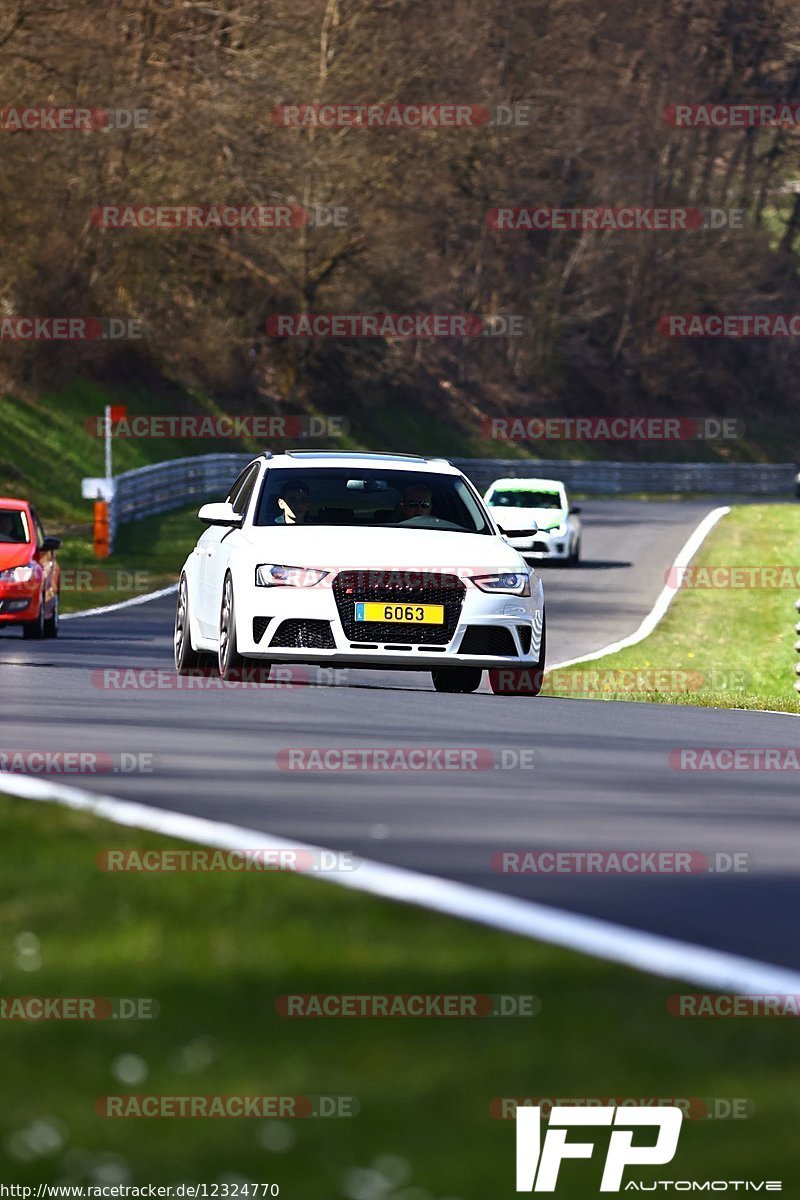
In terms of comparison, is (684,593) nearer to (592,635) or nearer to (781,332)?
(592,635)

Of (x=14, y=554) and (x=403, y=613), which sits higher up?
(x=403, y=613)

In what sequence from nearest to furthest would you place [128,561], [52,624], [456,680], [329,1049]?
[329,1049] < [456,680] < [52,624] < [128,561]

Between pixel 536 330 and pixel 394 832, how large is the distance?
7852 cm

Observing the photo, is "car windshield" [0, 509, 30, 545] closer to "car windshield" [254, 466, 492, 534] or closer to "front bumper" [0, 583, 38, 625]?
"front bumper" [0, 583, 38, 625]

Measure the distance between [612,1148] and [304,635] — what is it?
1248 centimetres

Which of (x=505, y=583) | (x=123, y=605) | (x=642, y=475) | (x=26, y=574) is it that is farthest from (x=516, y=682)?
(x=642, y=475)

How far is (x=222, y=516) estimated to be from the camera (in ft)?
58.9

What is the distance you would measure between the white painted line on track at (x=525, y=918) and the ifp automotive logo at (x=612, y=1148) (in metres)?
1.25

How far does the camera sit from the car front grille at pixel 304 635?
56.3 feet

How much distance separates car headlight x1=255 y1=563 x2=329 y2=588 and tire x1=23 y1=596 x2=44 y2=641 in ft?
29.0

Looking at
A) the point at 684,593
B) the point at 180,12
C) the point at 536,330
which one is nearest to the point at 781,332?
the point at 536,330

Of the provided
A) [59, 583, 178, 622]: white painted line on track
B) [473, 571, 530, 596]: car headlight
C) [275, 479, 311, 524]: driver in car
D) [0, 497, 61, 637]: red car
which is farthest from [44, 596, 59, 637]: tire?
[473, 571, 530, 596]: car headlight

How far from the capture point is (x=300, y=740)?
43.6ft

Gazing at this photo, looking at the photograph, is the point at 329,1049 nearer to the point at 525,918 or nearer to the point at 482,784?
the point at 525,918
